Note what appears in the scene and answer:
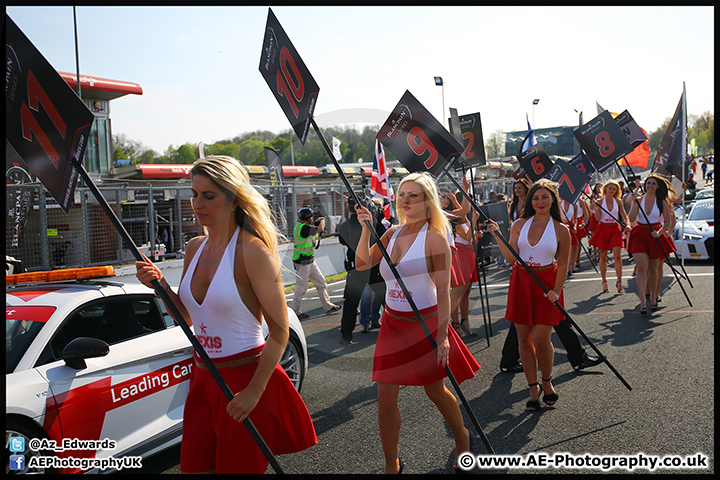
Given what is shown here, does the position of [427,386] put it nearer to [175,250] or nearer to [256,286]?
[256,286]

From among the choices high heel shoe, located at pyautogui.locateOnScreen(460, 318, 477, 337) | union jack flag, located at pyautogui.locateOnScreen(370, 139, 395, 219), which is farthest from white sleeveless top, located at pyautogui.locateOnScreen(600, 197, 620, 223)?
high heel shoe, located at pyautogui.locateOnScreen(460, 318, 477, 337)

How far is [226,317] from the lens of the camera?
2430 millimetres

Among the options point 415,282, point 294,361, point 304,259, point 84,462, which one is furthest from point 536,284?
point 304,259

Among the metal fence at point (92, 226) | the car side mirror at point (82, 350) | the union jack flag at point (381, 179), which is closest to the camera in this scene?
the car side mirror at point (82, 350)

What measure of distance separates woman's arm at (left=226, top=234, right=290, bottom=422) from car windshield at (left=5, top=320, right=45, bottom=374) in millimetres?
1830

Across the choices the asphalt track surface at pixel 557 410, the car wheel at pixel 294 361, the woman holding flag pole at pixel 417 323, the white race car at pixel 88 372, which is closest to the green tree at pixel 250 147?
the asphalt track surface at pixel 557 410

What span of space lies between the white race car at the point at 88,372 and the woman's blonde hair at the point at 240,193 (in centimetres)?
149

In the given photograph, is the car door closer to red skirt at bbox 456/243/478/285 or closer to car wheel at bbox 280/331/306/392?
car wheel at bbox 280/331/306/392

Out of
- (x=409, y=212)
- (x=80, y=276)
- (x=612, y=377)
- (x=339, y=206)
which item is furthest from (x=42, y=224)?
(x=339, y=206)

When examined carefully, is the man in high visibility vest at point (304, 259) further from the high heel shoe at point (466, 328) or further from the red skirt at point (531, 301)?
the red skirt at point (531, 301)

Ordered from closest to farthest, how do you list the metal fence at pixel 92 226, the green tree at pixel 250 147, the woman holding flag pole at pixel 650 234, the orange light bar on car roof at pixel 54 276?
the orange light bar on car roof at pixel 54 276 < the woman holding flag pole at pixel 650 234 < the metal fence at pixel 92 226 < the green tree at pixel 250 147

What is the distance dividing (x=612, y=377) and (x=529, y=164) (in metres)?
5.71

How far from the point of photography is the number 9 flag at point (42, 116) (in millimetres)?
2801

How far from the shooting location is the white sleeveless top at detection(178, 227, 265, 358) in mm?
2408
